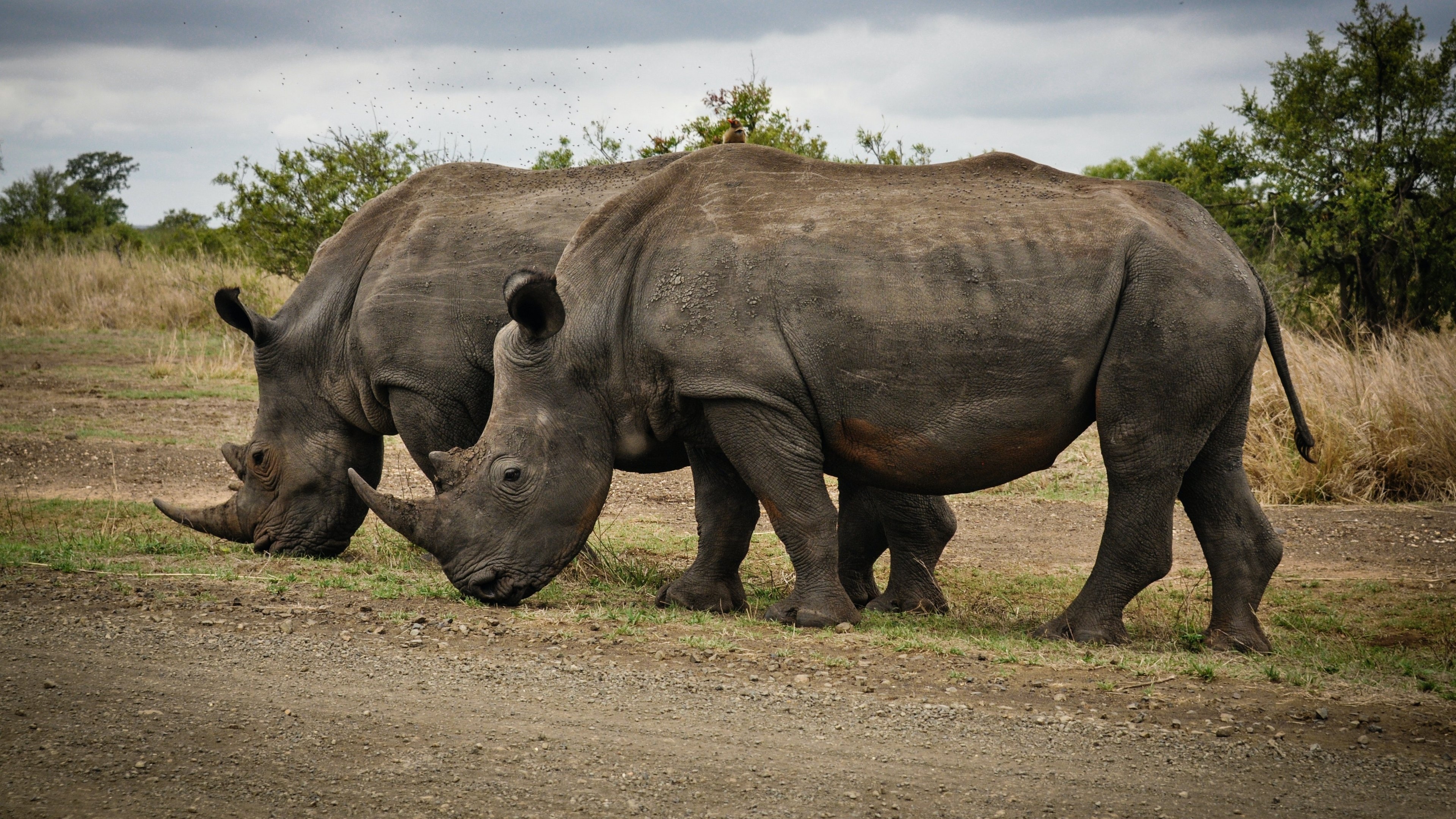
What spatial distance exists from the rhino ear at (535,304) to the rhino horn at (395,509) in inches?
40.2

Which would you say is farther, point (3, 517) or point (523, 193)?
point (3, 517)

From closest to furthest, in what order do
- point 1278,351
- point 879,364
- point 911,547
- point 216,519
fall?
point 879,364, point 1278,351, point 911,547, point 216,519

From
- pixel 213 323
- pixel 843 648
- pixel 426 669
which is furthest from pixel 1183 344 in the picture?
pixel 213 323

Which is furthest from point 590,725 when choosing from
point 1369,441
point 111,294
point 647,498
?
point 111,294

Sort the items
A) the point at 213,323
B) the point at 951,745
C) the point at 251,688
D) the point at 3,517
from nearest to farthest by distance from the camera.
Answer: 1. the point at 951,745
2. the point at 251,688
3. the point at 3,517
4. the point at 213,323

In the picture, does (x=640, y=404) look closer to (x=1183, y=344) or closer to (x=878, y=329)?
(x=878, y=329)

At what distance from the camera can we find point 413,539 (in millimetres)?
6539

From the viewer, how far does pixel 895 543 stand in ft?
24.8

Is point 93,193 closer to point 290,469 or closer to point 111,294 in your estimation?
point 111,294

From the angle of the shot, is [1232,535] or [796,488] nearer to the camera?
→ [796,488]

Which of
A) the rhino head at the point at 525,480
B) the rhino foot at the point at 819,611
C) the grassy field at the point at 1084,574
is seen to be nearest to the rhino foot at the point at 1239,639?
the grassy field at the point at 1084,574

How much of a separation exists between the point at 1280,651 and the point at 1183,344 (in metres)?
1.60

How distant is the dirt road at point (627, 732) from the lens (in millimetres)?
3990

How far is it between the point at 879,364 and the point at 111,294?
21.8 metres
